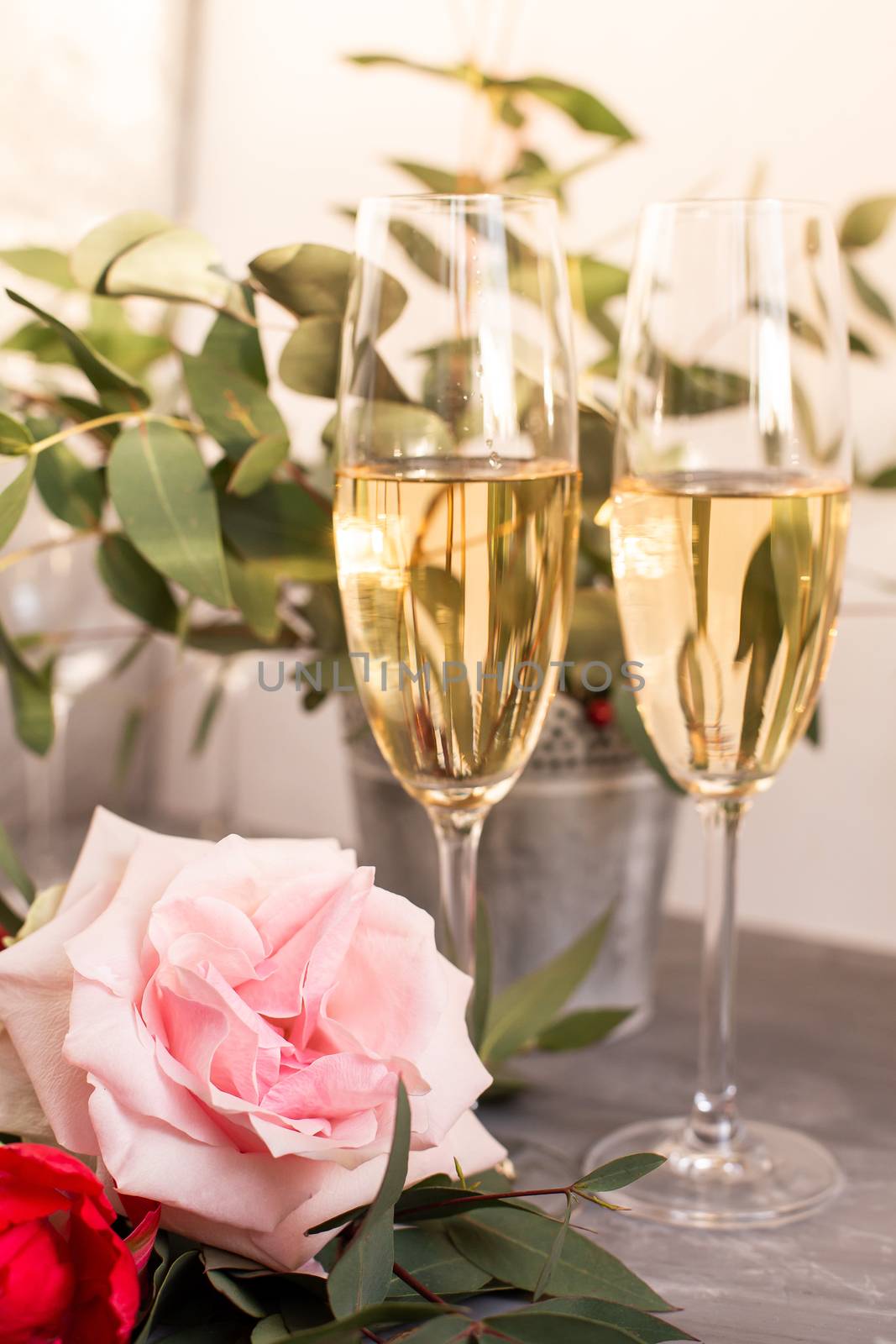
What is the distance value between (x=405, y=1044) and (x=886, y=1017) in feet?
1.24

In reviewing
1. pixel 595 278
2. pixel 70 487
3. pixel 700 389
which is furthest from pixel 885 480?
pixel 70 487

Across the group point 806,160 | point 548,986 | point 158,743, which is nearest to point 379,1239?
point 548,986

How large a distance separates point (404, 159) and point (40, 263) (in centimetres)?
24

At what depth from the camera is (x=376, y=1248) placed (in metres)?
0.36

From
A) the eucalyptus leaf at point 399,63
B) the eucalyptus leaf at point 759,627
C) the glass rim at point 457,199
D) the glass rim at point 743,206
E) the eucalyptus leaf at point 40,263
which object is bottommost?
the eucalyptus leaf at point 759,627

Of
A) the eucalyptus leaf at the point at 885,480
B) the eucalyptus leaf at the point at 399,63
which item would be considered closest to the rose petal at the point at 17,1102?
the eucalyptus leaf at the point at 399,63

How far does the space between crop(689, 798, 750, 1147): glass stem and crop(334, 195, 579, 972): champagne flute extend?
11 centimetres

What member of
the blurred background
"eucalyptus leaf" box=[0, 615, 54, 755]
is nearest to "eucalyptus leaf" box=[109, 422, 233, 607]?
"eucalyptus leaf" box=[0, 615, 54, 755]

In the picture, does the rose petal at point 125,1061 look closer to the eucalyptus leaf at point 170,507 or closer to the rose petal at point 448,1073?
the rose petal at point 448,1073

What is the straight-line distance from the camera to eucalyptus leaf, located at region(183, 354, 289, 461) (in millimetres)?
569

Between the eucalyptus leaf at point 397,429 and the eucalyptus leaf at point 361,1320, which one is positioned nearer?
the eucalyptus leaf at point 361,1320

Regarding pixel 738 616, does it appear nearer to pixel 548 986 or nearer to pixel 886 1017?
pixel 548 986

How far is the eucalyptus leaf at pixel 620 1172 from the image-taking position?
0.38 meters

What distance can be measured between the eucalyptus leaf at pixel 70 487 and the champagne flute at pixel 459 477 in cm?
15
